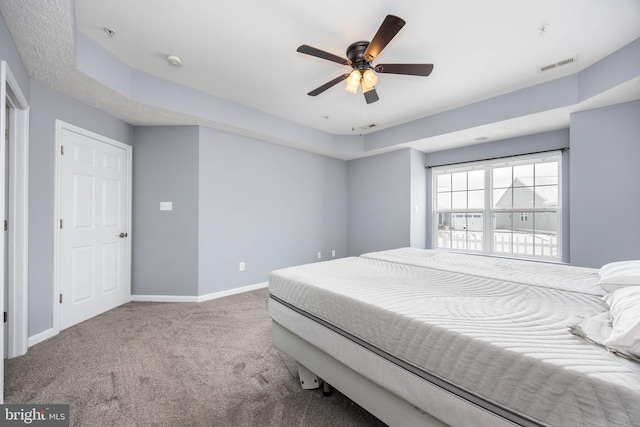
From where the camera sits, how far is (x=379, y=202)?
4.86 metres

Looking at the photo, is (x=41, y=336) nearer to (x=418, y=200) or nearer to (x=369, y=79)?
(x=369, y=79)

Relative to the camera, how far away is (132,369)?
193cm

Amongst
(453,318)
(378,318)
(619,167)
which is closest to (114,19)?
(378,318)

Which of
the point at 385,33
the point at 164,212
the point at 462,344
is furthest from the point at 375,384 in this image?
the point at 164,212

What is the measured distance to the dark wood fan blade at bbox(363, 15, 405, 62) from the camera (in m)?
1.62

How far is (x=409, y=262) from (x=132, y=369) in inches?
92.9

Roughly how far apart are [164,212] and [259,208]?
1.30 meters

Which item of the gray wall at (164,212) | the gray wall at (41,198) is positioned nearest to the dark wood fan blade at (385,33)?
the gray wall at (164,212)

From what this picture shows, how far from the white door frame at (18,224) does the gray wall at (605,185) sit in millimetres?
5449

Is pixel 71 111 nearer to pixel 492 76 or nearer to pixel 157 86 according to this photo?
pixel 157 86

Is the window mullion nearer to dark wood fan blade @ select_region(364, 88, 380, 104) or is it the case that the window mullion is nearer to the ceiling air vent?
the ceiling air vent

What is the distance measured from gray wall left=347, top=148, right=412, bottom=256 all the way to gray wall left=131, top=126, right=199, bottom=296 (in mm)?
3028

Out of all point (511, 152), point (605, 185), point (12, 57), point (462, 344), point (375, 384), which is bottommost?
point (375, 384)

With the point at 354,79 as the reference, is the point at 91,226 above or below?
below
